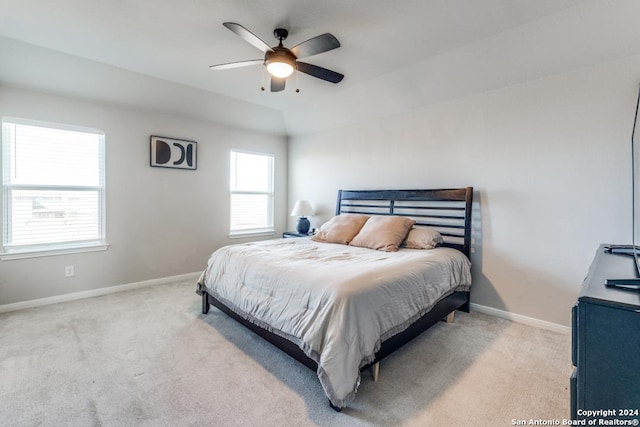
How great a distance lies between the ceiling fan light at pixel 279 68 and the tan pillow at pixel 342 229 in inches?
74.8

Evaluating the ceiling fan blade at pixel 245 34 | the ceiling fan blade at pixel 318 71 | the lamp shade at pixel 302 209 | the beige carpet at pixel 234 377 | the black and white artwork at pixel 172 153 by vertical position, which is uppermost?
the ceiling fan blade at pixel 245 34

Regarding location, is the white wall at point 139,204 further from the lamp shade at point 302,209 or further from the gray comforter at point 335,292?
the gray comforter at point 335,292

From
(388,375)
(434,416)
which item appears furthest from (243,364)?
(434,416)

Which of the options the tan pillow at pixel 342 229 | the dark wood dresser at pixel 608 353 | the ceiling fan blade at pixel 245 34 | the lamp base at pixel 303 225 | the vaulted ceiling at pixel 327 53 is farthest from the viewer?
the lamp base at pixel 303 225

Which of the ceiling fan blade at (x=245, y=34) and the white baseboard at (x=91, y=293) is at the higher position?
the ceiling fan blade at (x=245, y=34)

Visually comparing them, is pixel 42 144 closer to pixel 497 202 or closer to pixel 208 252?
pixel 208 252

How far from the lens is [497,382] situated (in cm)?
206

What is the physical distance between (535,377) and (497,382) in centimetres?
31

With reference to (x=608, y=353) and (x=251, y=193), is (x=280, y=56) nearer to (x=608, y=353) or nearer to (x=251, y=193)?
(x=608, y=353)

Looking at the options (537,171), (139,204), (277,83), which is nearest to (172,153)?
(139,204)

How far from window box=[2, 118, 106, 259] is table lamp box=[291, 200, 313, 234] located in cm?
262

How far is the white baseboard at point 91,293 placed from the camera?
3244 mm

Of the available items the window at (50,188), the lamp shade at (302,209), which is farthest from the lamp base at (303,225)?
the window at (50,188)

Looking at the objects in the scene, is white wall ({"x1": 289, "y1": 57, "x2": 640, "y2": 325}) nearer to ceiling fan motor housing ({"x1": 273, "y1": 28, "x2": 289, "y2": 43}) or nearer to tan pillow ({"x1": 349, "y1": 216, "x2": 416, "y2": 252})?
tan pillow ({"x1": 349, "y1": 216, "x2": 416, "y2": 252})
